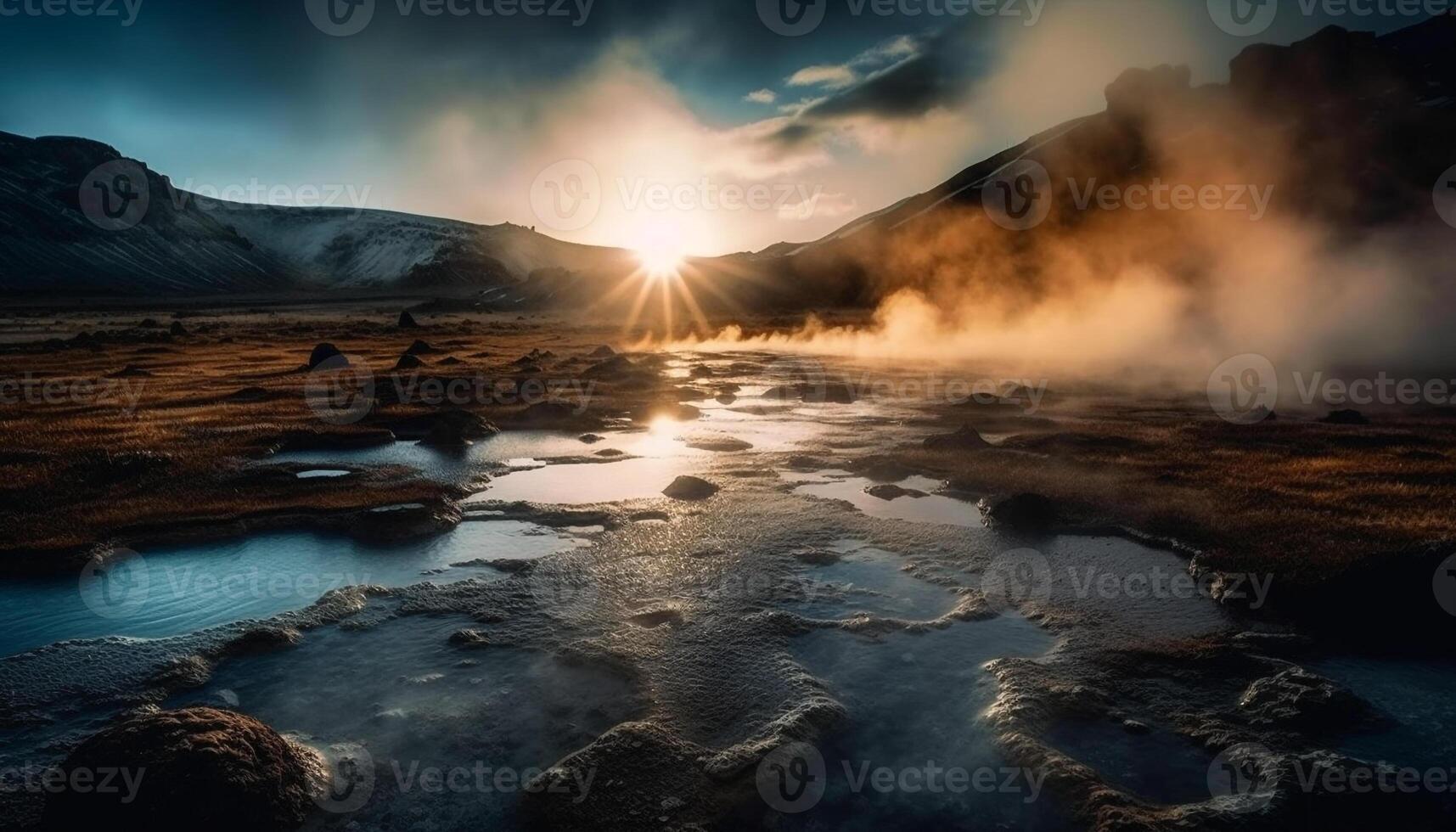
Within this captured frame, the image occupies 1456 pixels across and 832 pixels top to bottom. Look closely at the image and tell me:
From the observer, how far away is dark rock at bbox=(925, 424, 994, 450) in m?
18.0

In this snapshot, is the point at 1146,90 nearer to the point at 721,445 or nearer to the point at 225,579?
the point at 721,445

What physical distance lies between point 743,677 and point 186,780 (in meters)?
4.61

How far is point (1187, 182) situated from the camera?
294 ft

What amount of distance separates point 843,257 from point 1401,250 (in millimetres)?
64776

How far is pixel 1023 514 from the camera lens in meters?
12.2

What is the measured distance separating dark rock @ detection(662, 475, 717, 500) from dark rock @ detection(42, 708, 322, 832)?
8874mm

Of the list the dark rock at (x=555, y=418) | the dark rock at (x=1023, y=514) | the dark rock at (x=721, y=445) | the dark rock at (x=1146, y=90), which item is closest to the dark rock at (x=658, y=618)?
the dark rock at (x=1023, y=514)

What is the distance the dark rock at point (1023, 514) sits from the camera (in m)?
12.1

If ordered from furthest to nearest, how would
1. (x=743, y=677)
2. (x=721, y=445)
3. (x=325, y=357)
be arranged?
(x=325, y=357), (x=721, y=445), (x=743, y=677)

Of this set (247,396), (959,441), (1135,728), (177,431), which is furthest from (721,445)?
(247,396)

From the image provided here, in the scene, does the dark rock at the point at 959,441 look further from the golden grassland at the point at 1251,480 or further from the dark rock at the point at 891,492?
the dark rock at the point at 891,492

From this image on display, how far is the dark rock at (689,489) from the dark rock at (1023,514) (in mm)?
5302

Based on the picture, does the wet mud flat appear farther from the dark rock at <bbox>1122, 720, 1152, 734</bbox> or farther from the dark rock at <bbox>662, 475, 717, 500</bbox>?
the dark rock at <bbox>662, 475, 717, 500</bbox>

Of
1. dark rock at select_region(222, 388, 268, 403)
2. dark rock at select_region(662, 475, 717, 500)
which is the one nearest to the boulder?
dark rock at select_region(662, 475, 717, 500)
